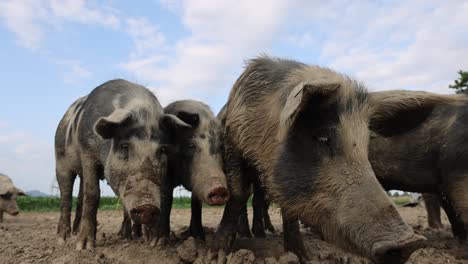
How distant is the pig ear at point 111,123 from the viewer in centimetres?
505

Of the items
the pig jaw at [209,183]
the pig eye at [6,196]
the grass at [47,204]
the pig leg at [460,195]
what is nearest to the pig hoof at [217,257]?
the pig jaw at [209,183]

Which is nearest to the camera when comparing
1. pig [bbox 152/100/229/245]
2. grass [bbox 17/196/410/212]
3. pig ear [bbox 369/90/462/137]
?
pig ear [bbox 369/90/462/137]

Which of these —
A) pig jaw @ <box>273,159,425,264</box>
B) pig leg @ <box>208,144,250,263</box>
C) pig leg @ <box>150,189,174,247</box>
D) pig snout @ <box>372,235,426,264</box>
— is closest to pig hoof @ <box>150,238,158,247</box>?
pig leg @ <box>150,189,174,247</box>

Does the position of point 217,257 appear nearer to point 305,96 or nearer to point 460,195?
point 305,96

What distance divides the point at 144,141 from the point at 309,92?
7.68 feet

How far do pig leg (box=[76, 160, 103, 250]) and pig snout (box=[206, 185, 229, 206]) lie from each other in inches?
69.0

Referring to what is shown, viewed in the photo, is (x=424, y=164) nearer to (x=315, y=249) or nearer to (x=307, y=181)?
(x=315, y=249)

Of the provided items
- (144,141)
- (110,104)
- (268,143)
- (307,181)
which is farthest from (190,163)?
(307,181)

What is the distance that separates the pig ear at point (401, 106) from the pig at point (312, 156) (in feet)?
0.11

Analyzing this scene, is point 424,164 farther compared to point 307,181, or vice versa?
point 424,164

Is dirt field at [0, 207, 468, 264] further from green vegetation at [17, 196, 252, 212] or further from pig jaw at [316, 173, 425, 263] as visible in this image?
green vegetation at [17, 196, 252, 212]

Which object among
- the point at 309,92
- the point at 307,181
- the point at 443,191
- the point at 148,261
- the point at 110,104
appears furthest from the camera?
the point at 443,191

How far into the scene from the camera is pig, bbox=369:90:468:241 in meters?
6.23

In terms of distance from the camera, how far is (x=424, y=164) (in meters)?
6.95
